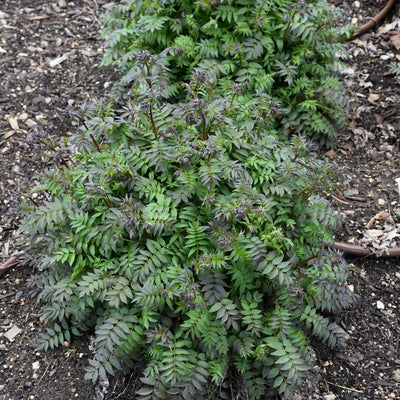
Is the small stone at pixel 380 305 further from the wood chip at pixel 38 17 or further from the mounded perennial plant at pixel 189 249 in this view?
the wood chip at pixel 38 17

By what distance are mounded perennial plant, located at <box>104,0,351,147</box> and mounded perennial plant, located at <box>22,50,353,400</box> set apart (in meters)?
0.79

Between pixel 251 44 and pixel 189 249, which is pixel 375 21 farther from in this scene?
pixel 189 249

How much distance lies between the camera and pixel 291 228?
3367mm

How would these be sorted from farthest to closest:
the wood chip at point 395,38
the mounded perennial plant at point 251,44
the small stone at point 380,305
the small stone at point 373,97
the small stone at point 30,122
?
the wood chip at point 395,38 → the small stone at point 373,97 → the small stone at point 30,122 → the mounded perennial plant at point 251,44 → the small stone at point 380,305

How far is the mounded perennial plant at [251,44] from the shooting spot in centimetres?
412

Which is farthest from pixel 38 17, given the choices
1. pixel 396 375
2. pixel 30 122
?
pixel 396 375

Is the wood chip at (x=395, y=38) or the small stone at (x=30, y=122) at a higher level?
the wood chip at (x=395, y=38)

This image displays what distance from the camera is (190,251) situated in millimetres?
3090

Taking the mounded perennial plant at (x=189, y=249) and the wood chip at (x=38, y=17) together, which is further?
the wood chip at (x=38, y=17)

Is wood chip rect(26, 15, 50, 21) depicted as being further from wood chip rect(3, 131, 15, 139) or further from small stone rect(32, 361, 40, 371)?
small stone rect(32, 361, 40, 371)

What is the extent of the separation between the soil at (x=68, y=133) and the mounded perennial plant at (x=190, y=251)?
0.28 meters

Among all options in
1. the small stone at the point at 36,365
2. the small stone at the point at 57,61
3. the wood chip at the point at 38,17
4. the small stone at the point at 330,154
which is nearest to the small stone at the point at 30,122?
the small stone at the point at 57,61

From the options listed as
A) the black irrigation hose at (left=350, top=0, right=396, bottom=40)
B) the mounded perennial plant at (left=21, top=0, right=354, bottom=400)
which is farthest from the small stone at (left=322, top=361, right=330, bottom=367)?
the black irrigation hose at (left=350, top=0, right=396, bottom=40)

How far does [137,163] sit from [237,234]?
0.86m
